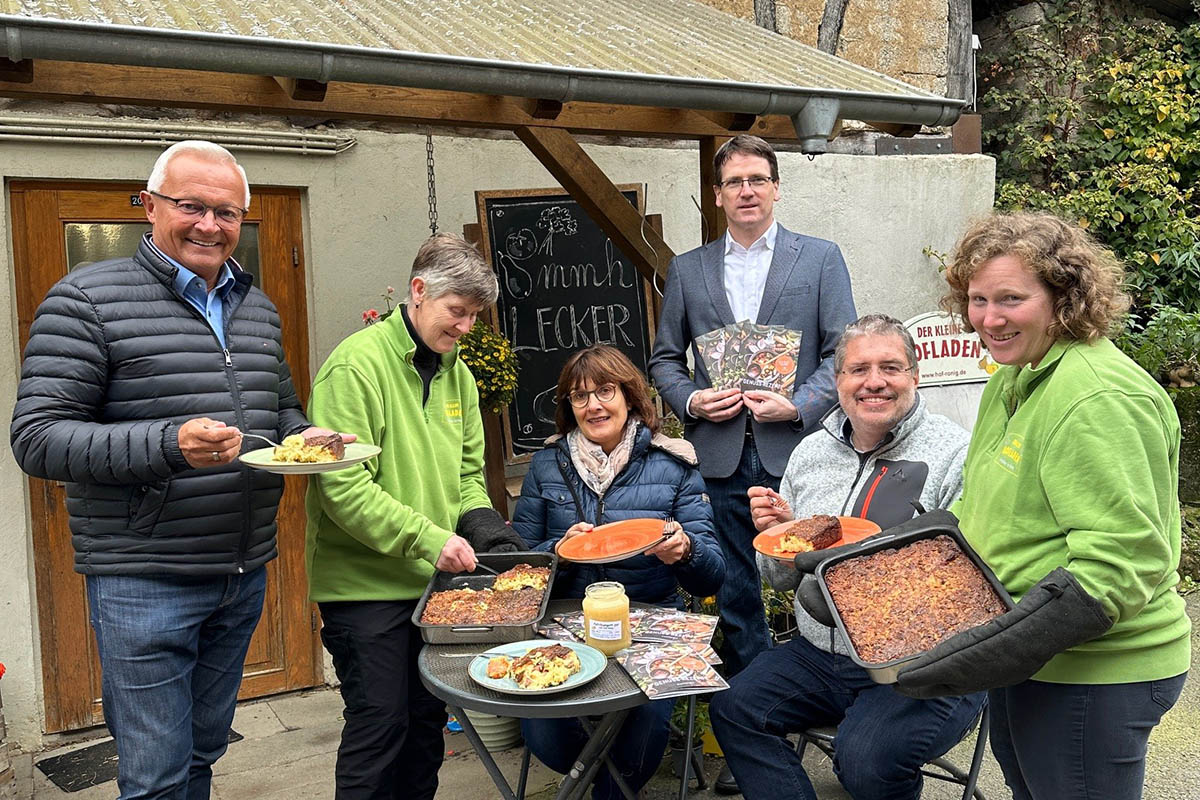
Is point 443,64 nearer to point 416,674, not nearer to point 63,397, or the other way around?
point 63,397

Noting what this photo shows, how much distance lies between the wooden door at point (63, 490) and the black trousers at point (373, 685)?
1.87 m

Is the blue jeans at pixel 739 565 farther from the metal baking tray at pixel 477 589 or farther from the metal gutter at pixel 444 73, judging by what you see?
the metal gutter at pixel 444 73

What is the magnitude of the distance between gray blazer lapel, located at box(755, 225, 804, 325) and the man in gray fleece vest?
574 millimetres

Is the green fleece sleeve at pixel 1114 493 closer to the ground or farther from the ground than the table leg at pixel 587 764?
farther from the ground

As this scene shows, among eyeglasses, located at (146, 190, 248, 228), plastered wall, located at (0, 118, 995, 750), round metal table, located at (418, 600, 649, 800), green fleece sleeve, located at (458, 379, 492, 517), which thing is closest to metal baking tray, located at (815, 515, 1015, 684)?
round metal table, located at (418, 600, 649, 800)

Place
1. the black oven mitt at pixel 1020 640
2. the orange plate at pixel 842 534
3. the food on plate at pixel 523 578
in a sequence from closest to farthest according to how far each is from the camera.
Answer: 1. the black oven mitt at pixel 1020 640
2. the orange plate at pixel 842 534
3. the food on plate at pixel 523 578

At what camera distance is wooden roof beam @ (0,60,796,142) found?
9.94ft

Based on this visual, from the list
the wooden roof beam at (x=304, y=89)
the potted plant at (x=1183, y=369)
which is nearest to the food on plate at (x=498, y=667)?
the wooden roof beam at (x=304, y=89)

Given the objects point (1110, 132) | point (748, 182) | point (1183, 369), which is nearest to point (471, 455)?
point (748, 182)

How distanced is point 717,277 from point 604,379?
0.65 m

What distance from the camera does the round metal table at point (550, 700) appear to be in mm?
2307

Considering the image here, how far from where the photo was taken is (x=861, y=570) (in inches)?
88.3

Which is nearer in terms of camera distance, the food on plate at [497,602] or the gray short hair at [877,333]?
the food on plate at [497,602]

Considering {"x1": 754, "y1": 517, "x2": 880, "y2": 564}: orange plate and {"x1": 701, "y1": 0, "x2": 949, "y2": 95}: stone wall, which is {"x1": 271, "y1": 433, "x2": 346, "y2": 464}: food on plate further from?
{"x1": 701, "y1": 0, "x2": 949, "y2": 95}: stone wall
